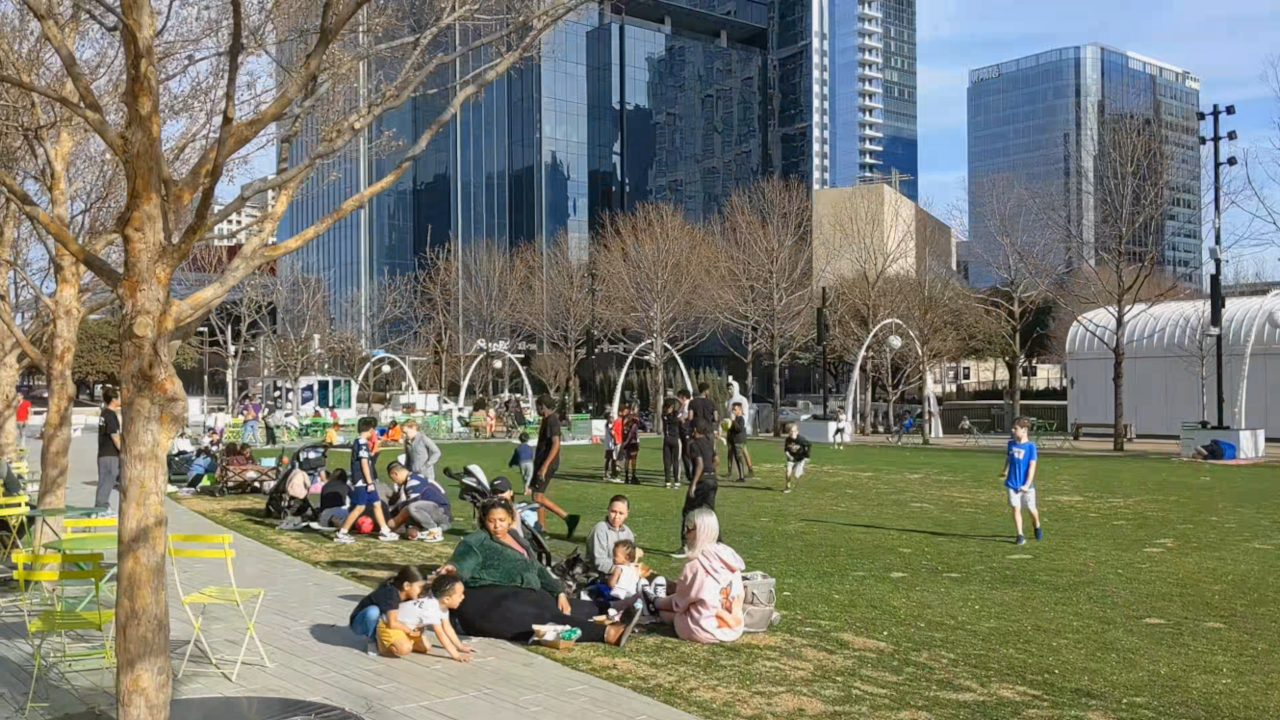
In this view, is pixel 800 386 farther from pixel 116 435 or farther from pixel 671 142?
pixel 116 435

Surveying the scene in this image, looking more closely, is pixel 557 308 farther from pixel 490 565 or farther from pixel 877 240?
pixel 490 565

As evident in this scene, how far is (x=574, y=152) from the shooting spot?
248 feet

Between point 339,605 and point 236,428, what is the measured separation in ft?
99.3

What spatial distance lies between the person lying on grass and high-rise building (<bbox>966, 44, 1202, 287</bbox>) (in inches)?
1202

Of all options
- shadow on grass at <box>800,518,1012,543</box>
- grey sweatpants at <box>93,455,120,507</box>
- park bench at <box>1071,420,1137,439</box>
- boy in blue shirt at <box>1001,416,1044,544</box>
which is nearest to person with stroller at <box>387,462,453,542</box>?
shadow on grass at <box>800,518,1012,543</box>

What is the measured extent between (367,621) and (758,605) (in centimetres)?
299

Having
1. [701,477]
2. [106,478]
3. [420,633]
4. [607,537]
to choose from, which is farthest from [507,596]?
[106,478]

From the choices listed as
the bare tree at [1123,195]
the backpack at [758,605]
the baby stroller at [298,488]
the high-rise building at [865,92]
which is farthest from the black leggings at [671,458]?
Answer: the high-rise building at [865,92]

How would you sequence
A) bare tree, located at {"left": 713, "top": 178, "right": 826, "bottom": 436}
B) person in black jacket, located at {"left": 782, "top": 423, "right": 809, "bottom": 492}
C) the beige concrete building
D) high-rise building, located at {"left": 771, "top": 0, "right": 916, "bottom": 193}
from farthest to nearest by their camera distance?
high-rise building, located at {"left": 771, "top": 0, "right": 916, "bottom": 193}
the beige concrete building
bare tree, located at {"left": 713, "top": 178, "right": 826, "bottom": 436}
person in black jacket, located at {"left": 782, "top": 423, "right": 809, "bottom": 492}

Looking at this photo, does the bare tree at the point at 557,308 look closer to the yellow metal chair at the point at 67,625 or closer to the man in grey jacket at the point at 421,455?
the man in grey jacket at the point at 421,455

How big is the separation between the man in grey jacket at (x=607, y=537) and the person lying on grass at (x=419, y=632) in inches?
86.3

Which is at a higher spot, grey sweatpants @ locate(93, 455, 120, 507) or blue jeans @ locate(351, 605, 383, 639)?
grey sweatpants @ locate(93, 455, 120, 507)

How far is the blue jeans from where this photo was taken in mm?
8336

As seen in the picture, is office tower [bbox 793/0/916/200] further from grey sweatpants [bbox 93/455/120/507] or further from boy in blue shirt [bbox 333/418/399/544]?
boy in blue shirt [bbox 333/418/399/544]
